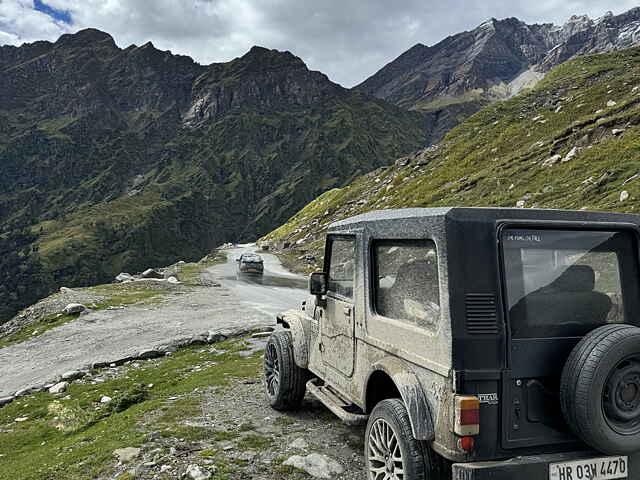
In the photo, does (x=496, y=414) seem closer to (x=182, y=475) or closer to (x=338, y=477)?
(x=338, y=477)

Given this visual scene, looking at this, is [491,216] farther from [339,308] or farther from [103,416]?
[103,416]

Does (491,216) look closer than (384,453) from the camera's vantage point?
Yes

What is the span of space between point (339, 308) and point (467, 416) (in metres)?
2.74

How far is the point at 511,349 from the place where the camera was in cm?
→ 402

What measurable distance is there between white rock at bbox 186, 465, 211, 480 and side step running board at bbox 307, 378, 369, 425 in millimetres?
1662

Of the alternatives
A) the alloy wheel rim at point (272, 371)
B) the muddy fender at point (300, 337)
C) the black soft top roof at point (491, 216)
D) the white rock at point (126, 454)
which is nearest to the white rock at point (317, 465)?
the muddy fender at point (300, 337)

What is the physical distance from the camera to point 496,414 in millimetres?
3936

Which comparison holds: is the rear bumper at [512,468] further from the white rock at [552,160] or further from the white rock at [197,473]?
the white rock at [552,160]

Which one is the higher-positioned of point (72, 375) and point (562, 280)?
point (562, 280)

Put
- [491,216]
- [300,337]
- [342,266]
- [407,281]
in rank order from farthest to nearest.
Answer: [300,337]
[342,266]
[407,281]
[491,216]

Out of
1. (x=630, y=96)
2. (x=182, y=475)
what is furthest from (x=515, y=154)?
(x=182, y=475)

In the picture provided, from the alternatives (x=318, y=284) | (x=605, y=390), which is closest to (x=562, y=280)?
(x=605, y=390)

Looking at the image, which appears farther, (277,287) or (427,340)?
(277,287)

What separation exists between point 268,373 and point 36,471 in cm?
367
